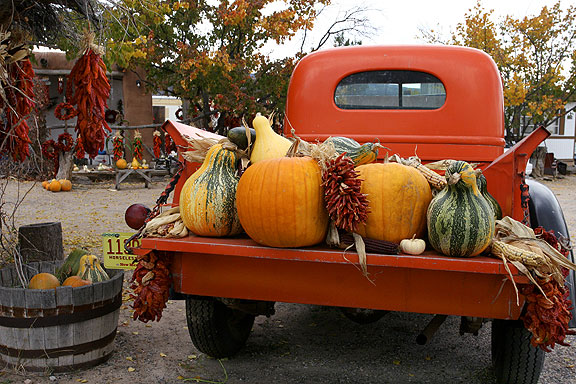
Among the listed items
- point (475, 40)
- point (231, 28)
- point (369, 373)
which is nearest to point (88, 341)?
point (369, 373)

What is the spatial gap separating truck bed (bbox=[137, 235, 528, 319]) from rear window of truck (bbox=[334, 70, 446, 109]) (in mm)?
1897

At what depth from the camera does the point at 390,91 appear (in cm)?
419

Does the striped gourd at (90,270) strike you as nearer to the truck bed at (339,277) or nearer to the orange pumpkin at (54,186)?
the truck bed at (339,277)

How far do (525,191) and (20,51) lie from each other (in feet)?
12.8

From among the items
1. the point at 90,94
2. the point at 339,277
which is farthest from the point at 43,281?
the point at 339,277

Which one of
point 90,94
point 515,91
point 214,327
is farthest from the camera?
point 515,91

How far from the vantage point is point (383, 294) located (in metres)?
2.57

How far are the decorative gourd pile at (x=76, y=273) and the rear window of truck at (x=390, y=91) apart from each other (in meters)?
2.36

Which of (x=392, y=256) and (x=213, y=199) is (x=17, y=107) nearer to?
(x=213, y=199)

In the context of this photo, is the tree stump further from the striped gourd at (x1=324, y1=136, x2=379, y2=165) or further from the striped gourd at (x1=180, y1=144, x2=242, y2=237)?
the striped gourd at (x1=324, y1=136, x2=379, y2=165)

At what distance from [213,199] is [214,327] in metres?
1.20

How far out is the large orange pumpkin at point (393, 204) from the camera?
2559mm

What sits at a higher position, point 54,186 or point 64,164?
point 64,164

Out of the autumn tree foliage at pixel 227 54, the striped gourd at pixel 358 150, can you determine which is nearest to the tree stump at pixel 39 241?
the striped gourd at pixel 358 150
